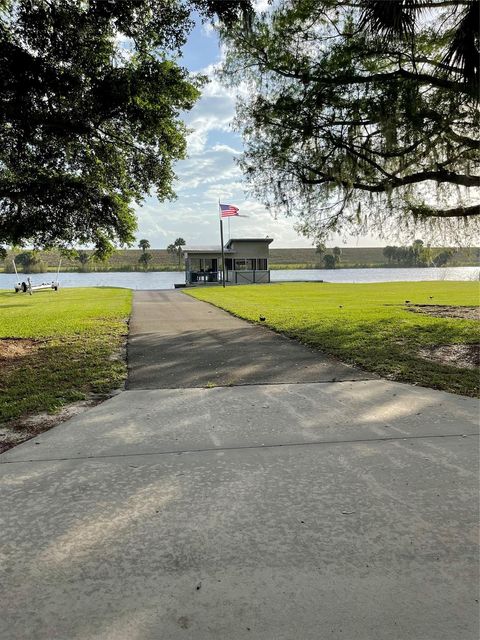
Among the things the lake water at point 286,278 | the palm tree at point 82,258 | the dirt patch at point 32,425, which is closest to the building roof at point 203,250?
the lake water at point 286,278

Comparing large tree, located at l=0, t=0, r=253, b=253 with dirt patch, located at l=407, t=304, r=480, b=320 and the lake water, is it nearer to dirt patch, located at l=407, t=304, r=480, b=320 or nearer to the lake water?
dirt patch, located at l=407, t=304, r=480, b=320

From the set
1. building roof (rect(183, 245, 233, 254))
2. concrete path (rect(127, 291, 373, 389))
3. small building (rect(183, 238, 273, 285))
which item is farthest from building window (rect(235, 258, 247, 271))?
concrete path (rect(127, 291, 373, 389))

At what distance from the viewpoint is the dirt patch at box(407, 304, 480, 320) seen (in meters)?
12.4

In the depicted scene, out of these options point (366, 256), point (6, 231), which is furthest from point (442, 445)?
point (366, 256)

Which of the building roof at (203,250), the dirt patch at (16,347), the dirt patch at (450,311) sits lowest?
the dirt patch at (450,311)

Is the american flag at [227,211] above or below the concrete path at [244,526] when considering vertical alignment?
above

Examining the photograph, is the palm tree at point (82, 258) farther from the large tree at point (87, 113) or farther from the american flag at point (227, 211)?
the american flag at point (227, 211)

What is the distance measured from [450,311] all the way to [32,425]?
13.1 metres

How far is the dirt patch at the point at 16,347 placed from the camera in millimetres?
7223

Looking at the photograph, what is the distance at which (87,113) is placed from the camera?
763 cm

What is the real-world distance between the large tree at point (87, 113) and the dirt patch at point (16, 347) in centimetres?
206

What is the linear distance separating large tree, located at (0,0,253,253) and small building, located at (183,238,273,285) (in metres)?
30.0

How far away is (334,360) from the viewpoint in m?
6.77

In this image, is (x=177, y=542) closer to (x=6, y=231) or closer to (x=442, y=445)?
(x=442, y=445)
